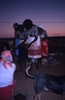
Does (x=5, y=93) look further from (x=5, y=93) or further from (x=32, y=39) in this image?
(x=32, y=39)

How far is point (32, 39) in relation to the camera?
23.5 ft

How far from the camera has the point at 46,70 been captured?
27.4ft

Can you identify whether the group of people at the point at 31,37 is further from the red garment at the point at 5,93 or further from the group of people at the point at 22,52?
the red garment at the point at 5,93

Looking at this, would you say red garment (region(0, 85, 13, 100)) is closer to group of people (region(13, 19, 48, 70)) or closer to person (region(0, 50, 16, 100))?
person (region(0, 50, 16, 100))

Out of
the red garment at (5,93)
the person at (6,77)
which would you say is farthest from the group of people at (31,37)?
the red garment at (5,93)

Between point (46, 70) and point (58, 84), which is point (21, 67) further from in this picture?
point (58, 84)

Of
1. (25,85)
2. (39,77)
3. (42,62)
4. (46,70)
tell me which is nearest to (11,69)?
(39,77)

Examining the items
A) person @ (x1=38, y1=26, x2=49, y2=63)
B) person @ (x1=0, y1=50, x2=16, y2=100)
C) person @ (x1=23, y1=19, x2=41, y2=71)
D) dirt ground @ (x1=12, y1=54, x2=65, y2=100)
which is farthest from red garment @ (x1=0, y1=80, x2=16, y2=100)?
person @ (x1=38, y1=26, x2=49, y2=63)

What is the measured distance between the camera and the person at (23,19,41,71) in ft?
23.1

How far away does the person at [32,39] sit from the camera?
278 inches

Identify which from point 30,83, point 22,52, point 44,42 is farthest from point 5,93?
point 44,42

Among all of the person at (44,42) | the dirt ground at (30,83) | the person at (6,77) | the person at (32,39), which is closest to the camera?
the person at (6,77)

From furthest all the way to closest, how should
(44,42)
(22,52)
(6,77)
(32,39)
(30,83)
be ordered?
1. (44,42)
2. (22,52)
3. (32,39)
4. (30,83)
5. (6,77)

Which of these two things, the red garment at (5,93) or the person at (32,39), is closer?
the red garment at (5,93)
